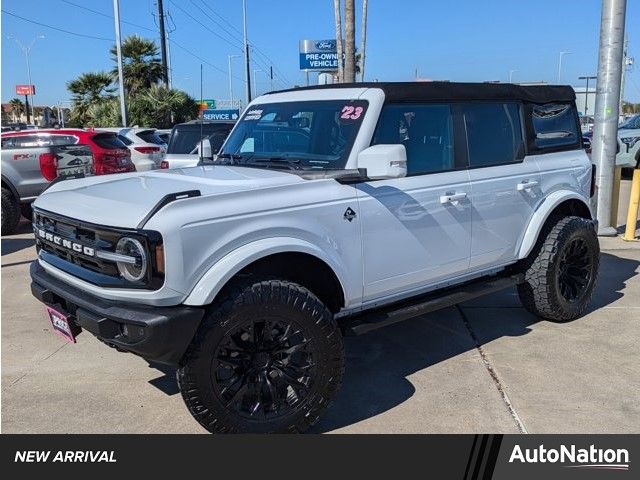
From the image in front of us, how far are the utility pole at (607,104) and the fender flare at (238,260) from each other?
6958 millimetres

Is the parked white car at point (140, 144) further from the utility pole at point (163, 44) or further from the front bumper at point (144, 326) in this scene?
the utility pole at point (163, 44)

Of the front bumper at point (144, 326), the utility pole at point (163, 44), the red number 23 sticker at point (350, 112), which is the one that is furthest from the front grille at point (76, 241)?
the utility pole at point (163, 44)

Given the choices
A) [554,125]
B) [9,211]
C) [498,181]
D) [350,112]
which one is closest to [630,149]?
[554,125]

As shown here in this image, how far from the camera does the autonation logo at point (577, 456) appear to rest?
3.08 meters

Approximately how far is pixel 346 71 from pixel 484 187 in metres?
13.9

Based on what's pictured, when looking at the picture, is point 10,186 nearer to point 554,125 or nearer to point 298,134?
point 298,134

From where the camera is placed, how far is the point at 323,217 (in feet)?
11.4

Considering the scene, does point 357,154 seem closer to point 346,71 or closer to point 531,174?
point 531,174

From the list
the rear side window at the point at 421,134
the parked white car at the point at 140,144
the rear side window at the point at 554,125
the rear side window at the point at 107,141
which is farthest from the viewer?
the parked white car at the point at 140,144

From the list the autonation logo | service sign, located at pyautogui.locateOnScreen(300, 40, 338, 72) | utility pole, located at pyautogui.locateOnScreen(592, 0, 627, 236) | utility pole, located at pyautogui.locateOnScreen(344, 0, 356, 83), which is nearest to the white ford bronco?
the autonation logo

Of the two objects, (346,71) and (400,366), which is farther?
(346,71)

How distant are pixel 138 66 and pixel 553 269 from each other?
33.9 meters

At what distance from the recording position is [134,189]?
3.47 metres

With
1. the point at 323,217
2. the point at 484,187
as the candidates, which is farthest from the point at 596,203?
the point at 323,217
